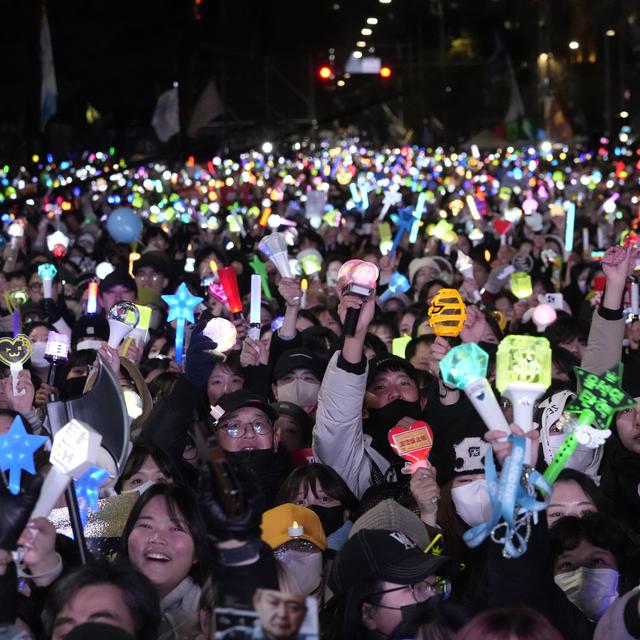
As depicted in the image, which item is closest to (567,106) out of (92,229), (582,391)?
(92,229)

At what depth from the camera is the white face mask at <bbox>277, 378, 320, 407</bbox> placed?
6.61 m

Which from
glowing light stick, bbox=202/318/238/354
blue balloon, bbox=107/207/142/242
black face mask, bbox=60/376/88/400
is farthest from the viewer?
blue balloon, bbox=107/207/142/242

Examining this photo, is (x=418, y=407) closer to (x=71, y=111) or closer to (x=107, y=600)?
(x=107, y=600)

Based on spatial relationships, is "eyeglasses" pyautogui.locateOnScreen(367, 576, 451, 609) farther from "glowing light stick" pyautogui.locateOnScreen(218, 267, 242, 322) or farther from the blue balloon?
the blue balloon

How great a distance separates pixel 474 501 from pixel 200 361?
137 cm

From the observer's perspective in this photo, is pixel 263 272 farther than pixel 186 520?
Yes

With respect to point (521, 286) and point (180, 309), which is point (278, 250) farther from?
point (521, 286)

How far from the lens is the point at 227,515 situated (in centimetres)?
299

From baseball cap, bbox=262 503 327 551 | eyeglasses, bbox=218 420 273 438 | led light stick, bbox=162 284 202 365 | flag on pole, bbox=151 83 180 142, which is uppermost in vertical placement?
flag on pole, bbox=151 83 180 142

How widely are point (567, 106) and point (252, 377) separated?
36217 millimetres

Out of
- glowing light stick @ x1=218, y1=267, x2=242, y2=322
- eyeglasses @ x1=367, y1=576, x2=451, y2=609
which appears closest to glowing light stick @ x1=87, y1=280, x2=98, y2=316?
glowing light stick @ x1=218, y1=267, x2=242, y2=322

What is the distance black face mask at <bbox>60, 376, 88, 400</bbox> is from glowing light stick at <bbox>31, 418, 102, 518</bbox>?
3.20 m

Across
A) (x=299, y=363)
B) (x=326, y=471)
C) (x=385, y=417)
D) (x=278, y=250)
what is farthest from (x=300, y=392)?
(x=326, y=471)

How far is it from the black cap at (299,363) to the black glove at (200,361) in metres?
1.58
